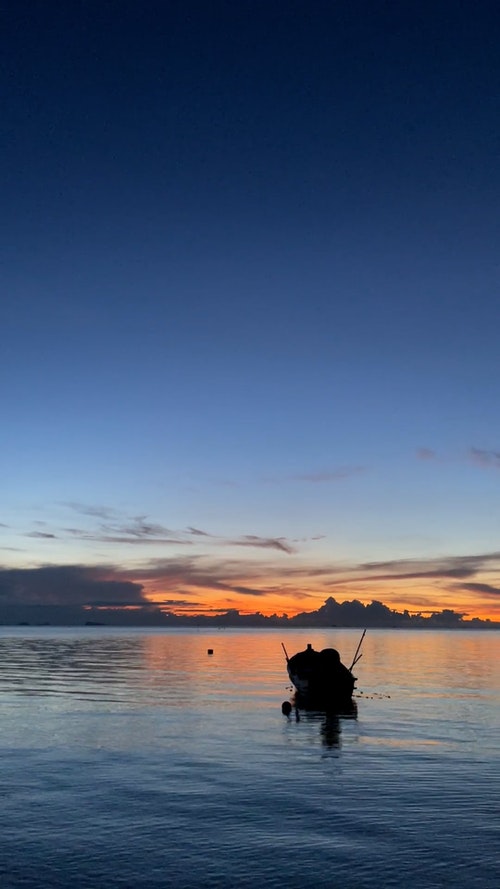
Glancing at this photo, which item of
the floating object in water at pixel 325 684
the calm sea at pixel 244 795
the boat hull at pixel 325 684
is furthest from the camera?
the boat hull at pixel 325 684

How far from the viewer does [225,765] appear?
4128 centimetres

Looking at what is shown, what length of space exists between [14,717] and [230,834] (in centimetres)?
3628

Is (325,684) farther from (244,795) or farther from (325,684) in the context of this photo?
(244,795)

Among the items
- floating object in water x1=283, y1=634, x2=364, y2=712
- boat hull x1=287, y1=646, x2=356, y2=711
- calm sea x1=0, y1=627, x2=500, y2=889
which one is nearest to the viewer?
calm sea x1=0, y1=627, x2=500, y2=889

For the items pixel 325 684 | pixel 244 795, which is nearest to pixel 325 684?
pixel 325 684

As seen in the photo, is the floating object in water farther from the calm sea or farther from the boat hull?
the calm sea

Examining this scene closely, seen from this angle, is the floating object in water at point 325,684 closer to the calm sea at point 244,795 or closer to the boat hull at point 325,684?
the boat hull at point 325,684

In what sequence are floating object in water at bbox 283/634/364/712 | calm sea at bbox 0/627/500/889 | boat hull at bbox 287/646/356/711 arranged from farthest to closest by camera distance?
boat hull at bbox 287/646/356/711 → floating object in water at bbox 283/634/364/712 → calm sea at bbox 0/627/500/889

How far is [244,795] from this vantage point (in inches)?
1340

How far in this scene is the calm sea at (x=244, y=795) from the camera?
24094 mm

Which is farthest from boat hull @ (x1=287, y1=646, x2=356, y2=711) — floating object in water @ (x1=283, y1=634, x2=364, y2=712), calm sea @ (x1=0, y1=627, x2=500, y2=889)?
calm sea @ (x1=0, y1=627, x2=500, y2=889)

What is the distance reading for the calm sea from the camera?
79.0 feet

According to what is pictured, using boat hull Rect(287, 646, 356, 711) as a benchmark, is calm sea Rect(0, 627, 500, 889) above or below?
below

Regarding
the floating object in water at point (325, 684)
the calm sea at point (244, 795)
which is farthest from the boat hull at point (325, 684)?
the calm sea at point (244, 795)
